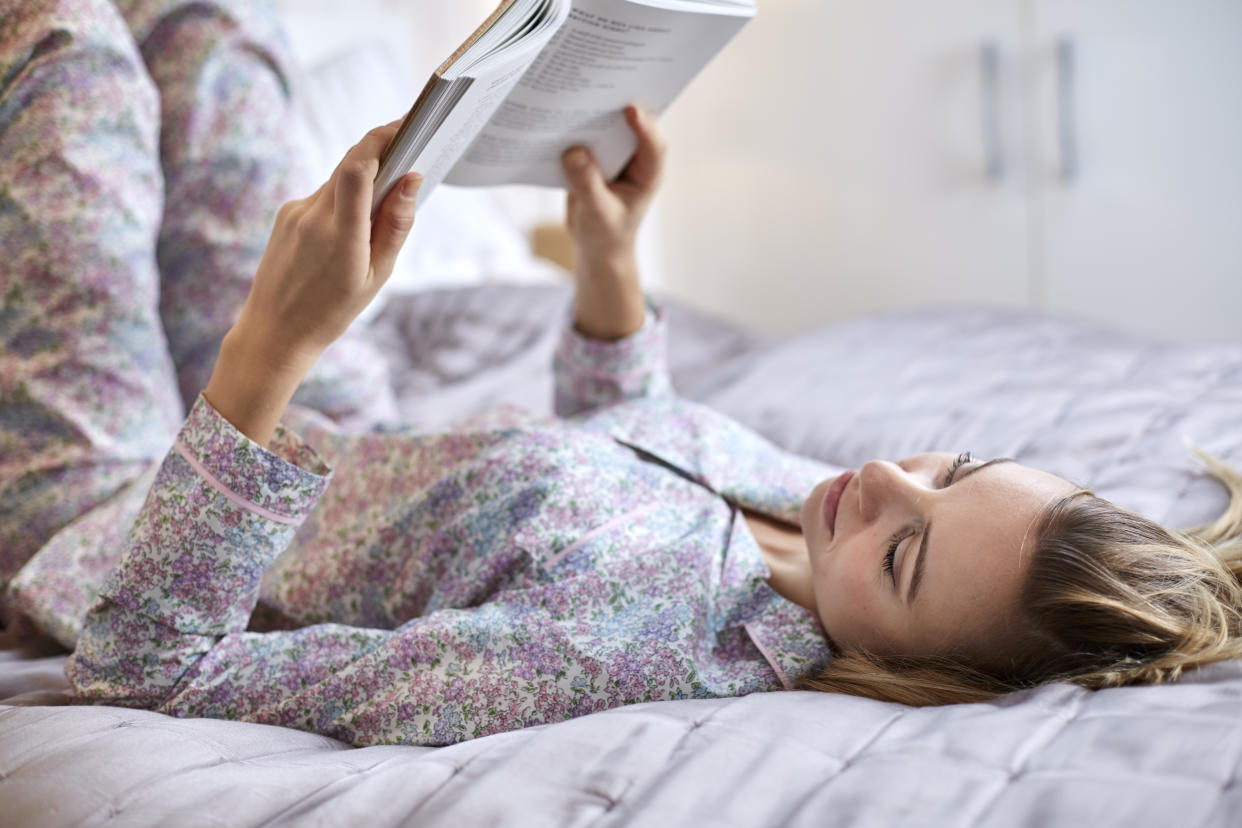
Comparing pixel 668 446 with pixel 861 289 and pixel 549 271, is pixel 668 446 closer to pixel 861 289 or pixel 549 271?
pixel 549 271

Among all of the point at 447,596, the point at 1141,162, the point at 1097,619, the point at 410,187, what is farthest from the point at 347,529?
the point at 1141,162

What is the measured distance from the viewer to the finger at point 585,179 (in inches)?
41.0

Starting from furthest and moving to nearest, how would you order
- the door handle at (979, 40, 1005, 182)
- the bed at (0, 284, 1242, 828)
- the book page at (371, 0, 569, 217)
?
the door handle at (979, 40, 1005, 182) < the book page at (371, 0, 569, 217) < the bed at (0, 284, 1242, 828)

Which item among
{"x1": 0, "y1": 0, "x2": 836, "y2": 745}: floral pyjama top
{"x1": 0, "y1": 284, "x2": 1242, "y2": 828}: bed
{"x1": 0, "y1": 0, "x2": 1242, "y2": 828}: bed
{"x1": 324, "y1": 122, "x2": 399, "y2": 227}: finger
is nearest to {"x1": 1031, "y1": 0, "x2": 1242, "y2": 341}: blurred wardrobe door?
{"x1": 0, "y1": 0, "x2": 1242, "y2": 828}: bed

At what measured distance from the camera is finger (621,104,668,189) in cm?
100

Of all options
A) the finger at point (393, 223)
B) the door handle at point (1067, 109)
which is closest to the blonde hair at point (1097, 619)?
the finger at point (393, 223)

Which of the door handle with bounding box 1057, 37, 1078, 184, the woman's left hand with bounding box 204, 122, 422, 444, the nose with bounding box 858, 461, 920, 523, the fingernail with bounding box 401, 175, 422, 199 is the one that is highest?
the door handle with bounding box 1057, 37, 1078, 184

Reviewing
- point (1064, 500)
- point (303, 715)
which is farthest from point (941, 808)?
point (303, 715)

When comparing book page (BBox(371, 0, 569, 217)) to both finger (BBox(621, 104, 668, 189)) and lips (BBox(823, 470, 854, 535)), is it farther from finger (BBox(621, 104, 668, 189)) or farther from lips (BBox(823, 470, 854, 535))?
lips (BBox(823, 470, 854, 535))

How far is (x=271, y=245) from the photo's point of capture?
29.4 inches

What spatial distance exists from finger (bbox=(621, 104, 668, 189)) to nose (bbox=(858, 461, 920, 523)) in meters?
0.40

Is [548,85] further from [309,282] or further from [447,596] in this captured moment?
[447,596]

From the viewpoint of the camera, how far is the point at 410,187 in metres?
0.73

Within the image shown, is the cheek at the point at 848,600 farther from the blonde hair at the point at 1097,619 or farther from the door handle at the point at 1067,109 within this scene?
the door handle at the point at 1067,109
